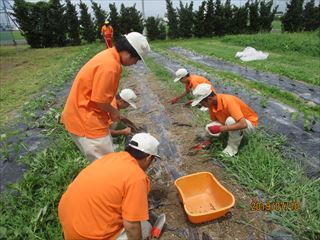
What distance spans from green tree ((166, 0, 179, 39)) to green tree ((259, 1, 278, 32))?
567cm

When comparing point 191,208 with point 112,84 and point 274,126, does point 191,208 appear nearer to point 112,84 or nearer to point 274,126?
point 112,84

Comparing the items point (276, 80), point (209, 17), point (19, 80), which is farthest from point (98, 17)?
point (276, 80)

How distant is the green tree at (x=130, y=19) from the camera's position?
19.7 meters

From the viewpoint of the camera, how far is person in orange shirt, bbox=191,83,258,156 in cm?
325

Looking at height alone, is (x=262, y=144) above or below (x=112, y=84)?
below

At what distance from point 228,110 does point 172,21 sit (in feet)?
58.4

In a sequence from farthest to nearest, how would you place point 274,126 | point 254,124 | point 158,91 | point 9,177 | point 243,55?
point 243,55 < point 158,91 < point 274,126 < point 254,124 < point 9,177

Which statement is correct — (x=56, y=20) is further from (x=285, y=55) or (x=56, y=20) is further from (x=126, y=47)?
(x=126, y=47)

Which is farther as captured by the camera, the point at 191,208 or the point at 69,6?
the point at 69,6

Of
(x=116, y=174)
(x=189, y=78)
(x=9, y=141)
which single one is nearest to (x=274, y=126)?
→ (x=189, y=78)

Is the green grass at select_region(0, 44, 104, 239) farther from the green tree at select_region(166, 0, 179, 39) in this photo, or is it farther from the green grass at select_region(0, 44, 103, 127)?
the green tree at select_region(166, 0, 179, 39)

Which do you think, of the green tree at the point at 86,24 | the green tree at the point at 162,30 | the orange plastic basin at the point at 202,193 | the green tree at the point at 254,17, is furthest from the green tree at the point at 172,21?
the orange plastic basin at the point at 202,193

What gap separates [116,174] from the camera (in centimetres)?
176

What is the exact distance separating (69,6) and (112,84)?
19.0 m
